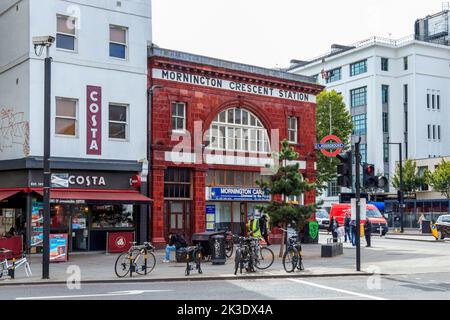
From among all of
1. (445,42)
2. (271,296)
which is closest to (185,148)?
(271,296)

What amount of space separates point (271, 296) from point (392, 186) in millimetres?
60759

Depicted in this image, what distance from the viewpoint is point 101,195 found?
2664cm

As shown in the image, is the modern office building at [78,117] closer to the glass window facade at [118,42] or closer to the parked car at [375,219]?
the glass window facade at [118,42]

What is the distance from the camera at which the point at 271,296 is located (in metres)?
13.8

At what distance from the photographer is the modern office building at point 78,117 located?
25.8m

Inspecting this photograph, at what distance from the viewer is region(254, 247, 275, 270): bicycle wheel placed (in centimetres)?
1995

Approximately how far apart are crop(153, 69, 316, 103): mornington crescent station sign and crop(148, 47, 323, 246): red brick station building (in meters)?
0.05

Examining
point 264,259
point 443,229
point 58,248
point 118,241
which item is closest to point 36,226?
point 58,248

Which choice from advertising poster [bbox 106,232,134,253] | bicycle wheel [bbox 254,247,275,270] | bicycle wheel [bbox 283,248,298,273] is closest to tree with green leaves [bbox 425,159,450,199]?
advertising poster [bbox 106,232,134,253]

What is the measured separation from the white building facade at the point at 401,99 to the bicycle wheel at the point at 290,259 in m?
54.8

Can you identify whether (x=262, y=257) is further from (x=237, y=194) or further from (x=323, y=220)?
(x=323, y=220)

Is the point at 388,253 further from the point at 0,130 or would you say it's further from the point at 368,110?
the point at 368,110

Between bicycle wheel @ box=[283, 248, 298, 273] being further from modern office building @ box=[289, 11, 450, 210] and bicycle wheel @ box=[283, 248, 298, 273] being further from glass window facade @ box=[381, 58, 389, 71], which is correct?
glass window facade @ box=[381, 58, 389, 71]

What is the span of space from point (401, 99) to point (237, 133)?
46.2 m
